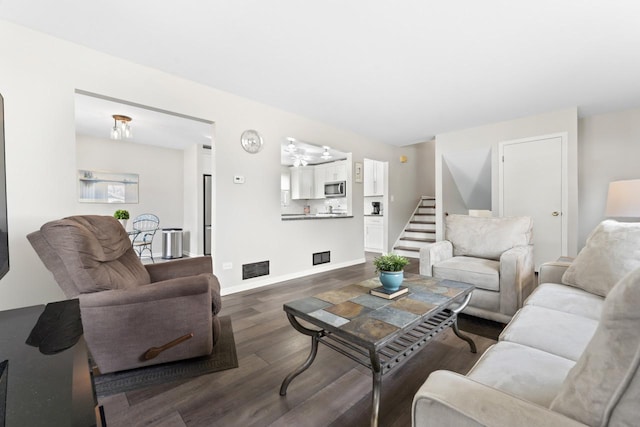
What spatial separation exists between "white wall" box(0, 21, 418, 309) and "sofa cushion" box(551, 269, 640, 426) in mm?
3127

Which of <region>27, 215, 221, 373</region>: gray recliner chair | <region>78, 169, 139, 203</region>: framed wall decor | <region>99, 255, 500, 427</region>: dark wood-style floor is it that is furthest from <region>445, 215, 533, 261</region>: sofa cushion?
<region>78, 169, 139, 203</region>: framed wall decor

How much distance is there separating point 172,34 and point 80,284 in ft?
6.32

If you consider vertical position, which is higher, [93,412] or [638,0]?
[638,0]

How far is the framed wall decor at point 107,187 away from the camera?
487 centimetres

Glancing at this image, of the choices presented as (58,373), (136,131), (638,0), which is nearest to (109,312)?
(58,373)

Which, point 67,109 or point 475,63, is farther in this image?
point 475,63

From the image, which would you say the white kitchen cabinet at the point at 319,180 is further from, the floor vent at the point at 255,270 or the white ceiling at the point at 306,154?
the floor vent at the point at 255,270

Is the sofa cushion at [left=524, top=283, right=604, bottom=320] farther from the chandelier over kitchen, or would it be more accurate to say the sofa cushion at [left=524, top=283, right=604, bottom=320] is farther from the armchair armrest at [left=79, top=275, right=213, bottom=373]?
the chandelier over kitchen

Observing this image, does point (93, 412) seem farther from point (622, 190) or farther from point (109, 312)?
A: point (622, 190)

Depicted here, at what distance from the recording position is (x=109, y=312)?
4.95 ft

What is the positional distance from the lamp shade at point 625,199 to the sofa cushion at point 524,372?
116 inches

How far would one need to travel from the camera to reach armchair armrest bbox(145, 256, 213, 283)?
2.19 metres

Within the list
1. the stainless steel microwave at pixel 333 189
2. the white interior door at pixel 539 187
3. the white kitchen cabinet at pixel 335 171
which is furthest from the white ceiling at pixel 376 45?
the white kitchen cabinet at pixel 335 171

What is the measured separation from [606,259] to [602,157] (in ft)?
12.0
